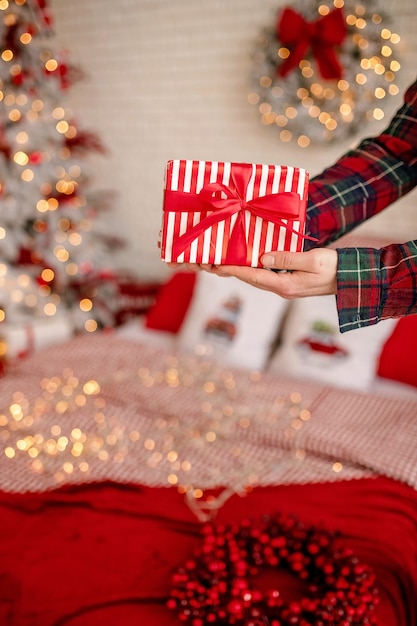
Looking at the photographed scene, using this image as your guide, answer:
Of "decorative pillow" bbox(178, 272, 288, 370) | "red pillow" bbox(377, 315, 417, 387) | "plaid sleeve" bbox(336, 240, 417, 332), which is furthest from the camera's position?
"decorative pillow" bbox(178, 272, 288, 370)

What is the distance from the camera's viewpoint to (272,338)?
8.02 feet

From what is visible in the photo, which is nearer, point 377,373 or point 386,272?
point 386,272

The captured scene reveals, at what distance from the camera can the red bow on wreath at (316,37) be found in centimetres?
241

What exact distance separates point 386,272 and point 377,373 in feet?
3.89

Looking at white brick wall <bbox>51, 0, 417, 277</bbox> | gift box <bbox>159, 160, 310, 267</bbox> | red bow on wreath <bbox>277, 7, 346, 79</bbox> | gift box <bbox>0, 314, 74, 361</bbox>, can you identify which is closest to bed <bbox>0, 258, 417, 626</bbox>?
gift box <bbox>0, 314, 74, 361</bbox>

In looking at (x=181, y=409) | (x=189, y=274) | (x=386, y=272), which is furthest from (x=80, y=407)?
(x=386, y=272)

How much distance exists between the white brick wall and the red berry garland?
173cm

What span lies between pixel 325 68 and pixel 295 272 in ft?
5.66

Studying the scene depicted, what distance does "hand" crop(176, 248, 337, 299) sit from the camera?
3.54 ft

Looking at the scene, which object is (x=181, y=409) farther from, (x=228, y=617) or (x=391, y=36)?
(x=391, y=36)

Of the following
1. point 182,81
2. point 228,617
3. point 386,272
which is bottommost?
point 228,617

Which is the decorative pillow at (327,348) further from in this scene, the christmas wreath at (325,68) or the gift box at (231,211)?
the gift box at (231,211)

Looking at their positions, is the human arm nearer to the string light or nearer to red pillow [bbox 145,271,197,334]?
red pillow [bbox 145,271,197,334]

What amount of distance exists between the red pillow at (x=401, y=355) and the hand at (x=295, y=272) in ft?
3.69
